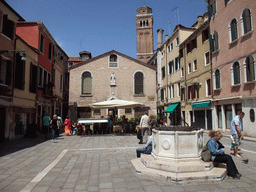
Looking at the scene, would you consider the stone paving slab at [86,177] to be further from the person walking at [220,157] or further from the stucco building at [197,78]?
the stucco building at [197,78]

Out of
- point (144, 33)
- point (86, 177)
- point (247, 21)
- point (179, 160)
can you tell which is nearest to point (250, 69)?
point (247, 21)

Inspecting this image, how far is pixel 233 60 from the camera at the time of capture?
48.3 feet

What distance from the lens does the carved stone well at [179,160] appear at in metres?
4.53

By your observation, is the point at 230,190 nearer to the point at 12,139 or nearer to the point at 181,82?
the point at 12,139

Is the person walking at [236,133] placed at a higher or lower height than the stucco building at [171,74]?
lower

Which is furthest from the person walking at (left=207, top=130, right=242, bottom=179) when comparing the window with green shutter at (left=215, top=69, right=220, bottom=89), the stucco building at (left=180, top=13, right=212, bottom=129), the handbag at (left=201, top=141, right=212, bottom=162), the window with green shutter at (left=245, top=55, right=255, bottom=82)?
the stucco building at (left=180, top=13, right=212, bottom=129)

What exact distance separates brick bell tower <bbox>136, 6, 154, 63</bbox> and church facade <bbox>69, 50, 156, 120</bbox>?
27.9m

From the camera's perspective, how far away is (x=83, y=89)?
83.3 ft

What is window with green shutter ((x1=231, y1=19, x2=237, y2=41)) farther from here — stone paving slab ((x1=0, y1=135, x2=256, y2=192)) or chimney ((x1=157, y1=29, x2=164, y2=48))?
chimney ((x1=157, y1=29, x2=164, y2=48))

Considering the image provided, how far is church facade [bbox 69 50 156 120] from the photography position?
25031mm

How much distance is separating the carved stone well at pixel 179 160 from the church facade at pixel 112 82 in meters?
19.6

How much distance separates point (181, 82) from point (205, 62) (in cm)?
506

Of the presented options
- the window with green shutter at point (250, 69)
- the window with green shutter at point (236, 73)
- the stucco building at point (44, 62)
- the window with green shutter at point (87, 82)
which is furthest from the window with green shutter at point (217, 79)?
the window with green shutter at point (87, 82)

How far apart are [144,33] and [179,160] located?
53.2m
